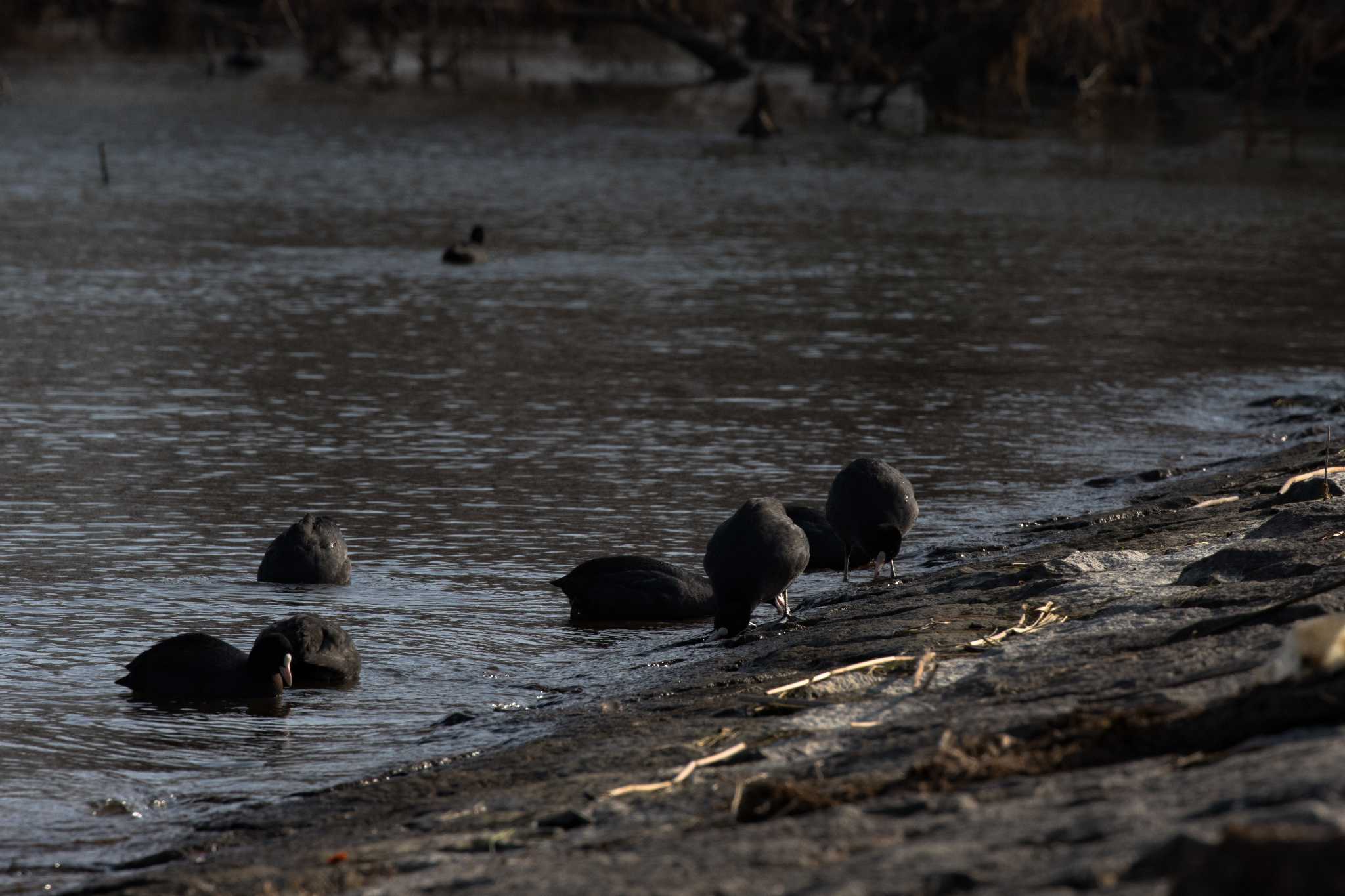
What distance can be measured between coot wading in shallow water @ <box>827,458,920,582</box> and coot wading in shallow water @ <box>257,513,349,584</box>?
2.56 meters

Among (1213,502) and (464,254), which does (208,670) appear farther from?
(464,254)

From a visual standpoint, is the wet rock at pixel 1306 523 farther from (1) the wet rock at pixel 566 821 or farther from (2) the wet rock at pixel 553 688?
(1) the wet rock at pixel 566 821

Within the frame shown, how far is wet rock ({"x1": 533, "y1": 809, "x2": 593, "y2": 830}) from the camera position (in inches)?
202

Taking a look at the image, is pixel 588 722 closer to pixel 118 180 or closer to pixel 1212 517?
pixel 1212 517

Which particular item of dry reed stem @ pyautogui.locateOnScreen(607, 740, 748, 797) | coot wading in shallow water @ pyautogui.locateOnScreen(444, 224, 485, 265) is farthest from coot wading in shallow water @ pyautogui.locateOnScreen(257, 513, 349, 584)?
coot wading in shallow water @ pyautogui.locateOnScreen(444, 224, 485, 265)

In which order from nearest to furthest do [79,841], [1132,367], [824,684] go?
1. [79,841]
2. [824,684]
3. [1132,367]

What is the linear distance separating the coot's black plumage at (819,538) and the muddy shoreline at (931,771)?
4.74 feet

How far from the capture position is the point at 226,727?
24.5 feet

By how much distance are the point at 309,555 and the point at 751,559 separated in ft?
8.32

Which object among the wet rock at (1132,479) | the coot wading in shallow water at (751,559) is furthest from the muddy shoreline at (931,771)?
the wet rock at (1132,479)

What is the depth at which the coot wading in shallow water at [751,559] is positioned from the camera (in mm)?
8094

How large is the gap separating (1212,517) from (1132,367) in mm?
7142

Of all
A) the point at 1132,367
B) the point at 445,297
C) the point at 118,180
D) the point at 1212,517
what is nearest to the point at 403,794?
the point at 1212,517

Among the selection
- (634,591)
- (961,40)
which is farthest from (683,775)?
(961,40)
